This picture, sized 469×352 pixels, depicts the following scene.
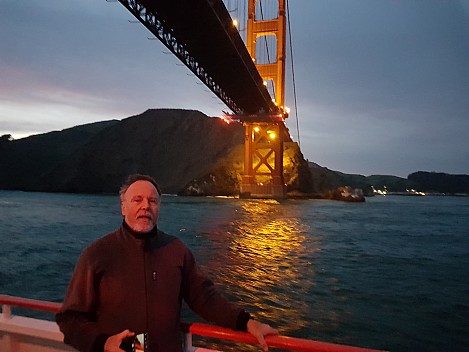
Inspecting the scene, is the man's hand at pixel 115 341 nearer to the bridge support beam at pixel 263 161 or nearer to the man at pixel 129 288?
the man at pixel 129 288

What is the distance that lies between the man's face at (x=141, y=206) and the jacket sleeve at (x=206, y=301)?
243 millimetres

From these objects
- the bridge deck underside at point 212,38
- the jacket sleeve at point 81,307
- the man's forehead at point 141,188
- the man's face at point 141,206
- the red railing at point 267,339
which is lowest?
the red railing at point 267,339

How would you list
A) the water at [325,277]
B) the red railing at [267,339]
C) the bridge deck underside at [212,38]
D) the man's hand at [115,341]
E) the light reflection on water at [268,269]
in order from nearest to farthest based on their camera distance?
the man's hand at [115,341] < the red railing at [267,339] < the water at [325,277] < the light reflection on water at [268,269] < the bridge deck underside at [212,38]

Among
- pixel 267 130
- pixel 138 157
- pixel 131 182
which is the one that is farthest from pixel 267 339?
pixel 138 157

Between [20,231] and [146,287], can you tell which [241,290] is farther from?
[20,231]

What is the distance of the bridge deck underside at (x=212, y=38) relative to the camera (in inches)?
792

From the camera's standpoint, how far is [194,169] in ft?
295

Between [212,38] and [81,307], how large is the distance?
23320 mm

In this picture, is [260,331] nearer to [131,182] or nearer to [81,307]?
[81,307]

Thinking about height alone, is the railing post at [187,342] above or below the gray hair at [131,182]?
below

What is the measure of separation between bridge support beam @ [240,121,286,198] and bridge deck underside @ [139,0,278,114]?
13.1m

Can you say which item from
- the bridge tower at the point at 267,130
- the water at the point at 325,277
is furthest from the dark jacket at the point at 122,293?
the bridge tower at the point at 267,130

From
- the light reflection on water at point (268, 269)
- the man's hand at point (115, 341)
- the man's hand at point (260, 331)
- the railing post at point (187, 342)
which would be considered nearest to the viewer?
the man's hand at point (115, 341)

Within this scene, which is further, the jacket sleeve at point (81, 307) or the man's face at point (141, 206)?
the man's face at point (141, 206)
